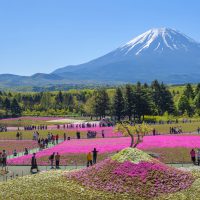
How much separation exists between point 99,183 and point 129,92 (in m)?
90.1

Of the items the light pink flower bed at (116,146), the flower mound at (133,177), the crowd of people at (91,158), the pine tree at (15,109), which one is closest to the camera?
the flower mound at (133,177)

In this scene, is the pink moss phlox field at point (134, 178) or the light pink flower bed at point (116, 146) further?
the light pink flower bed at point (116, 146)

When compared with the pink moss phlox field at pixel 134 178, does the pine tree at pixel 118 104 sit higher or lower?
higher

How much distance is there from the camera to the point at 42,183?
2734 cm

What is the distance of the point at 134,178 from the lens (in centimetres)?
2644

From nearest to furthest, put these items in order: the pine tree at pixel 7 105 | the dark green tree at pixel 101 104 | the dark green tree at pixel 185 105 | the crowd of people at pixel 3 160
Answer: the crowd of people at pixel 3 160 → the dark green tree at pixel 185 105 → the dark green tree at pixel 101 104 → the pine tree at pixel 7 105

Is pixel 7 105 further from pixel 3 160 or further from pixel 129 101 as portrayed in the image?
pixel 3 160

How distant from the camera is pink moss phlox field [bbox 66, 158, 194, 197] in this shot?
25.7 meters

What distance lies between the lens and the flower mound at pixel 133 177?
2572 cm

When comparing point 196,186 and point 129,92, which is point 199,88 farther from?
point 196,186

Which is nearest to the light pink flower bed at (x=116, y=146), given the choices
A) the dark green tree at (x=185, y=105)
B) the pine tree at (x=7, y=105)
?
the dark green tree at (x=185, y=105)

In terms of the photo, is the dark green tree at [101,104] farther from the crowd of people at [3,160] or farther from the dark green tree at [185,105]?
the crowd of people at [3,160]

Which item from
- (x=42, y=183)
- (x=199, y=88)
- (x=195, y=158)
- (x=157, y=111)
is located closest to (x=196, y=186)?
(x=42, y=183)

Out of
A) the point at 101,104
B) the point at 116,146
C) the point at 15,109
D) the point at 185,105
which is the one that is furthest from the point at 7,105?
the point at 116,146
